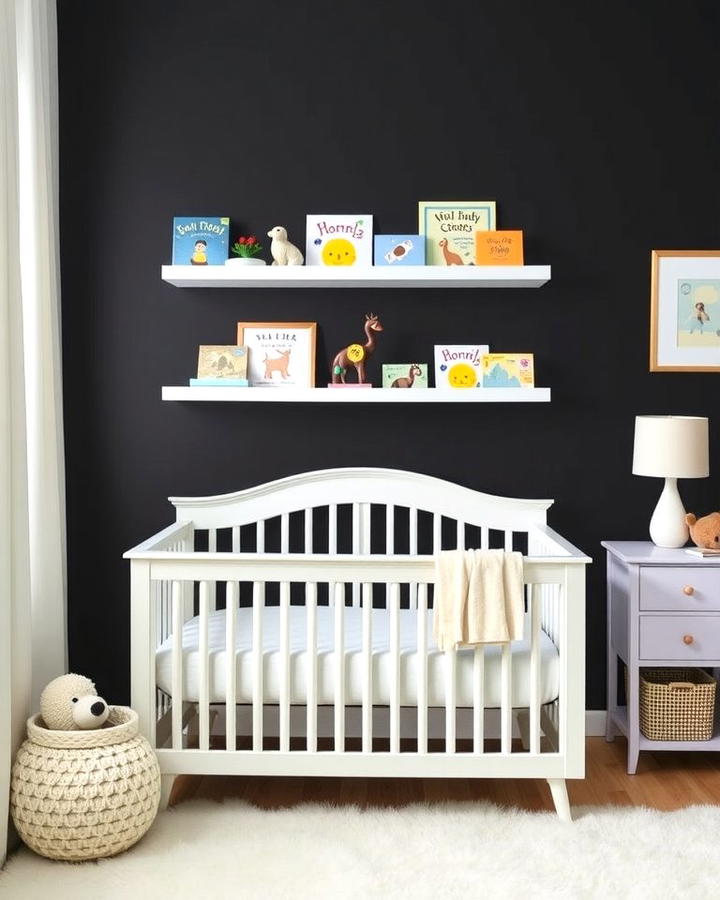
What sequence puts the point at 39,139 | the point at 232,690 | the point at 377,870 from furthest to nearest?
the point at 39,139 < the point at 232,690 < the point at 377,870

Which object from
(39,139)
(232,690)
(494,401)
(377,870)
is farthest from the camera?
(494,401)

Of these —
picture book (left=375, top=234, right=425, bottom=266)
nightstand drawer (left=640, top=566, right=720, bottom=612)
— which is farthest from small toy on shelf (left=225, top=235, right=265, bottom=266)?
nightstand drawer (left=640, top=566, right=720, bottom=612)

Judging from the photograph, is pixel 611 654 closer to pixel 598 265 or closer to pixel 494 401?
pixel 494 401

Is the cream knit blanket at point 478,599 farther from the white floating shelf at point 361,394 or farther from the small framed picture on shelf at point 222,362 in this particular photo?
the small framed picture on shelf at point 222,362

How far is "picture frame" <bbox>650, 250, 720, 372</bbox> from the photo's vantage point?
3.23m

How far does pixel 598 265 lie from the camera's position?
3.27 m

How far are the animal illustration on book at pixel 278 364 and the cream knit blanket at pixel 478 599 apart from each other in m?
1.05

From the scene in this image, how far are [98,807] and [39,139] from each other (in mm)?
1881

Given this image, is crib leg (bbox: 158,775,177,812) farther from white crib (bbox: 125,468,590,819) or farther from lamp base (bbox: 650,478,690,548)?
lamp base (bbox: 650,478,690,548)

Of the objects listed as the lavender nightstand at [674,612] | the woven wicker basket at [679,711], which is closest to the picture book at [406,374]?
the lavender nightstand at [674,612]

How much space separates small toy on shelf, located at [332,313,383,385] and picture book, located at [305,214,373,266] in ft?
0.75

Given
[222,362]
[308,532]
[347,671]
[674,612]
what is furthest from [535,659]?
[222,362]

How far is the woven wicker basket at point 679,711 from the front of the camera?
2926 millimetres

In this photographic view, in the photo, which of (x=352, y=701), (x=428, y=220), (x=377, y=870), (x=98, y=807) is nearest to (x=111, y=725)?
(x=98, y=807)
